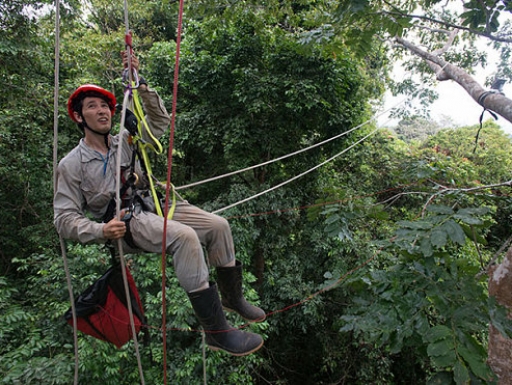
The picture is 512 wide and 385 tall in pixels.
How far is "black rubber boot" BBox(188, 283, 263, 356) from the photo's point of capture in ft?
4.81

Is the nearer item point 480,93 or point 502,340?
point 502,340

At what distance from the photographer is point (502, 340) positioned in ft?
5.73

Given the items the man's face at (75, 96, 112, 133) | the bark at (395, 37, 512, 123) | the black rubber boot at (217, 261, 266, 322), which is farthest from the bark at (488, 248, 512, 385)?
the man's face at (75, 96, 112, 133)

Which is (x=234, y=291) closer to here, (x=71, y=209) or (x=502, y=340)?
(x=71, y=209)

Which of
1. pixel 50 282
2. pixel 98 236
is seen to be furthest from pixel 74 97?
pixel 50 282

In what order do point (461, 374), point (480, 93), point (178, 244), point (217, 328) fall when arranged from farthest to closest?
1. point (480, 93)
2. point (217, 328)
3. point (178, 244)
4. point (461, 374)

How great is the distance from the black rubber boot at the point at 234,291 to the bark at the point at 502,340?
3.70 ft

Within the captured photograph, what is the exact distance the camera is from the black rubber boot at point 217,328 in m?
1.46

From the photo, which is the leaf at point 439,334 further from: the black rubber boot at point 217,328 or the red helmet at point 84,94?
the red helmet at point 84,94

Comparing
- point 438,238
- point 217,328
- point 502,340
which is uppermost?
point 438,238

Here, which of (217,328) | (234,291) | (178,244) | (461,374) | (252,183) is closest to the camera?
(461,374)

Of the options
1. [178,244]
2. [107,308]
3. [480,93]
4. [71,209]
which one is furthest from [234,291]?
[480,93]

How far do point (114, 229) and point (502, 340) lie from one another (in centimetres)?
182

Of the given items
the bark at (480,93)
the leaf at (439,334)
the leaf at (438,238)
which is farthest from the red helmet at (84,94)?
the bark at (480,93)
